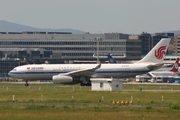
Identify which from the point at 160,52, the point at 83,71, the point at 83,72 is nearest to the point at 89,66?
the point at 83,72

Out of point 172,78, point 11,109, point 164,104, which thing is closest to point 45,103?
point 11,109

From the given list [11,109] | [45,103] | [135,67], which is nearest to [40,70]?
[135,67]

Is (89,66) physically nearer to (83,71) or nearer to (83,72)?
(83,72)

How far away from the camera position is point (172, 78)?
17012cm

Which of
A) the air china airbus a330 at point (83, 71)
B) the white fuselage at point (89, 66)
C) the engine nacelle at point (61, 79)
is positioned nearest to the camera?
the engine nacelle at point (61, 79)

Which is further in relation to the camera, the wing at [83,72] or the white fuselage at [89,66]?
the white fuselage at [89,66]

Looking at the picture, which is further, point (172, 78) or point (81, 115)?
point (172, 78)

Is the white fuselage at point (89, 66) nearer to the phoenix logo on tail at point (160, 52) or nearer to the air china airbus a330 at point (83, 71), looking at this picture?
the air china airbus a330 at point (83, 71)

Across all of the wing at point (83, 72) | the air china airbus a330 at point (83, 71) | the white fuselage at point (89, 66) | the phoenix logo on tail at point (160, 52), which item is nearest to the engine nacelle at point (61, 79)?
the air china airbus a330 at point (83, 71)

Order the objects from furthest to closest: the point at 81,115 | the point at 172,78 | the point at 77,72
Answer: the point at 172,78, the point at 77,72, the point at 81,115

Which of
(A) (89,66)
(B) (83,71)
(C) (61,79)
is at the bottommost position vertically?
(C) (61,79)

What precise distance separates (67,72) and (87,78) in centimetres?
381

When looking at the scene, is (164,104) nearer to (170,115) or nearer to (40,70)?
(170,115)

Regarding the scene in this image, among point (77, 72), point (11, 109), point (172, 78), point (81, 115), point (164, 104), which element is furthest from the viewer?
point (172, 78)
